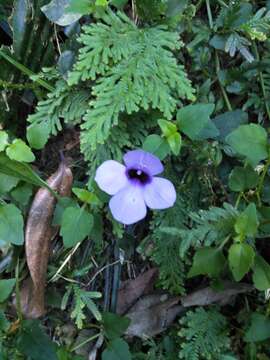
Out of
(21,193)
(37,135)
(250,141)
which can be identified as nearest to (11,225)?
(21,193)

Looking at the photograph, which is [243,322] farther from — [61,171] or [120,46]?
[120,46]

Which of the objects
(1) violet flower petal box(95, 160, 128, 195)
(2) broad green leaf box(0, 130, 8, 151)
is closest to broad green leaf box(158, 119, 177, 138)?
(1) violet flower petal box(95, 160, 128, 195)

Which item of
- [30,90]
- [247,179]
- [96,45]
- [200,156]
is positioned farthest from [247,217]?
[30,90]

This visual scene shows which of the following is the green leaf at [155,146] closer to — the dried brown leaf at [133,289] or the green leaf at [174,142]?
the green leaf at [174,142]

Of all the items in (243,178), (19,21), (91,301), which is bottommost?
(91,301)

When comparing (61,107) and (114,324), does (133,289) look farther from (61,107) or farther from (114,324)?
(61,107)

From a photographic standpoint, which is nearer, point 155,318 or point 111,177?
point 111,177


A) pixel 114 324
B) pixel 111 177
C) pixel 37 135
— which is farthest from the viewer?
pixel 114 324
